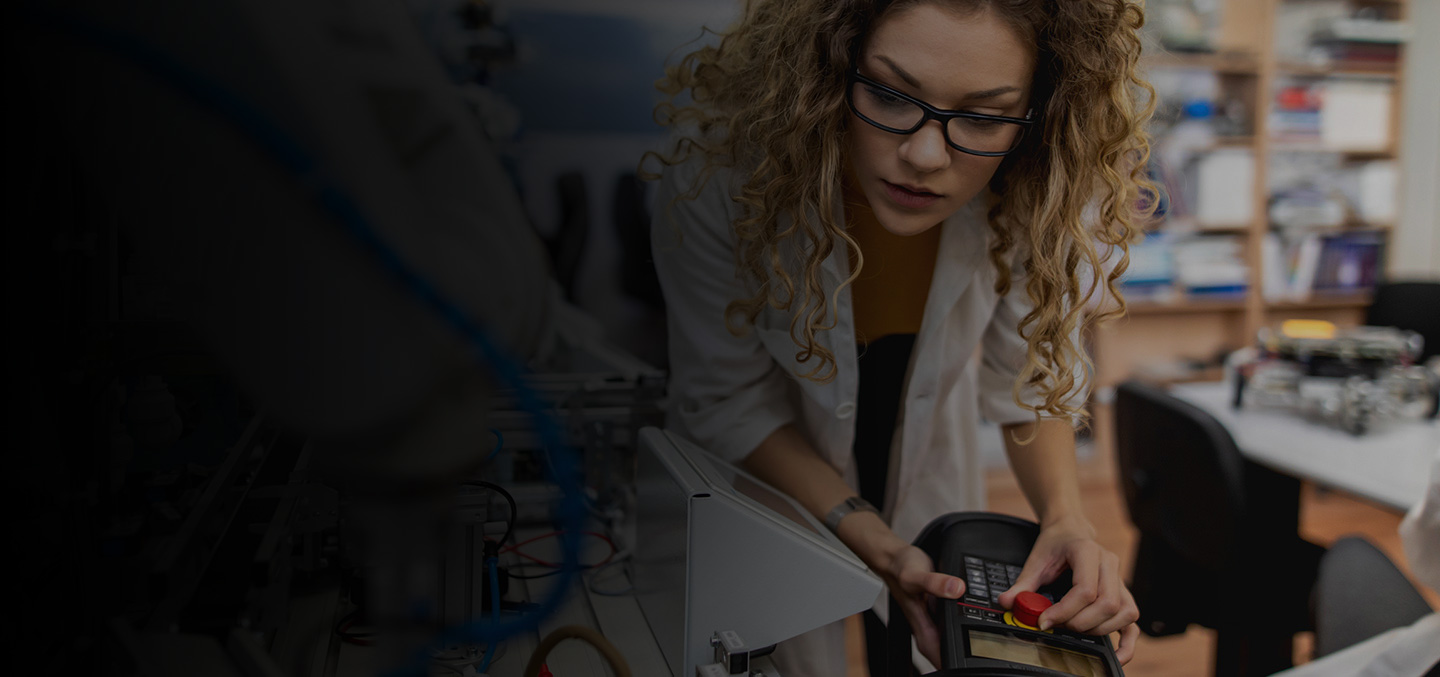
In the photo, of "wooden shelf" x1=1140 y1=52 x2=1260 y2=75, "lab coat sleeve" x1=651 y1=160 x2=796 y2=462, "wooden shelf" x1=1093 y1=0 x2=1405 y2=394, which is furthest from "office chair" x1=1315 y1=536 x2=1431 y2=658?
"wooden shelf" x1=1140 y1=52 x2=1260 y2=75

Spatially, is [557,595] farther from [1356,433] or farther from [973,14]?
[1356,433]

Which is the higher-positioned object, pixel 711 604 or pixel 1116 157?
pixel 1116 157

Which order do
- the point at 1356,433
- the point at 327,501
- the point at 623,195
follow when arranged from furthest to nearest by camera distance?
the point at 623,195
the point at 1356,433
the point at 327,501

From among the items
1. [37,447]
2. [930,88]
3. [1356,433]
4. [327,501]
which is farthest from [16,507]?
[1356,433]

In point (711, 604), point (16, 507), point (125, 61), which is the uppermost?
point (125, 61)

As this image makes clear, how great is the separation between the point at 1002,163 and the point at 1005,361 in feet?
0.87

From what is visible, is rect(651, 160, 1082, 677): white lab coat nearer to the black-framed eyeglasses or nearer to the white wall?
the black-framed eyeglasses

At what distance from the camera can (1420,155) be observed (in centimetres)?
346

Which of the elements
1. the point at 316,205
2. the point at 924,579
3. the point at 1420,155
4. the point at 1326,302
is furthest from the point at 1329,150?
the point at 316,205

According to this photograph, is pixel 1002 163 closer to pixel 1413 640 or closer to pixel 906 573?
pixel 906 573

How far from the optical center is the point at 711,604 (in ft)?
2.30

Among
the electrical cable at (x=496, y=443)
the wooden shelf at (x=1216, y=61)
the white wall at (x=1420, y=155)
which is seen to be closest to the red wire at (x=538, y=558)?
the electrical cable at (x=496, y=443)

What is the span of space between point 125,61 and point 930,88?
0.57 m

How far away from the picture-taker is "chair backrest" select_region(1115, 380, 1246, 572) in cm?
143
